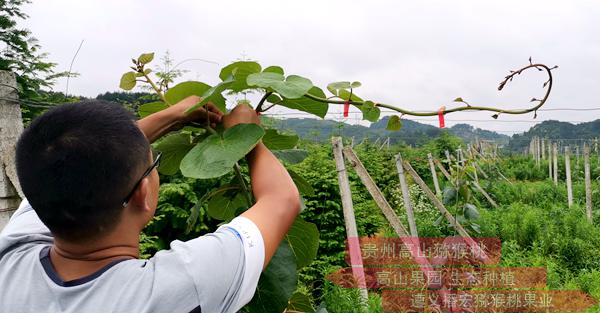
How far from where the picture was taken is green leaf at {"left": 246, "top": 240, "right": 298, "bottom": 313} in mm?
998

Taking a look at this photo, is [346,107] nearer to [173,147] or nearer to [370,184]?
[173,147]

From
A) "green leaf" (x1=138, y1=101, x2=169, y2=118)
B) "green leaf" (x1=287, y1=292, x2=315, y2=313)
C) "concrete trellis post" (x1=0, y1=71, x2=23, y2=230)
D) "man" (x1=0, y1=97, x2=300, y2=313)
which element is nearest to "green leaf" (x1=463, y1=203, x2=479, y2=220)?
"green leaf" (x1=287, y1=292, x2=315, y2=313)

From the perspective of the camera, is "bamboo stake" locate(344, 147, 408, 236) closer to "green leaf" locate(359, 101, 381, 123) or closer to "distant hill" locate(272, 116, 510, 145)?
"distant hill" locate(272, 116, 510, 145)

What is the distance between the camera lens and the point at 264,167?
85 cm

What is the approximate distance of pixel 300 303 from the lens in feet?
4.21

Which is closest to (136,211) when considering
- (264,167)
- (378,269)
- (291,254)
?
(264,167)

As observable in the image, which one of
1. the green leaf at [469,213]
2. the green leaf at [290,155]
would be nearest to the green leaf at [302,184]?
the green leaf at [290,155]

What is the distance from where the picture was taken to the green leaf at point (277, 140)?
1.05 m

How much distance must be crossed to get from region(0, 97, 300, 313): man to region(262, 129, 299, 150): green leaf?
0.30 metres

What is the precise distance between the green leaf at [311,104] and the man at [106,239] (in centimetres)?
29

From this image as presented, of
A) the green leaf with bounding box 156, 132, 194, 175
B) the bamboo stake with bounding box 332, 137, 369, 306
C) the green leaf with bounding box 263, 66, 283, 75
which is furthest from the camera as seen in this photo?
the bamboo stake with bounding box 332, 137, 369, 306

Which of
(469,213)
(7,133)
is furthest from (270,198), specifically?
(469,213)

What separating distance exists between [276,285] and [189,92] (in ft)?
1.34

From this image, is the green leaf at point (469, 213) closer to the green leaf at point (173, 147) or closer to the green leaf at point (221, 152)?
the green leaf at point (173, 147)
